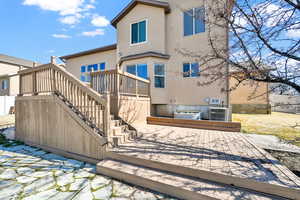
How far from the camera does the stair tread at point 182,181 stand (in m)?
2.17

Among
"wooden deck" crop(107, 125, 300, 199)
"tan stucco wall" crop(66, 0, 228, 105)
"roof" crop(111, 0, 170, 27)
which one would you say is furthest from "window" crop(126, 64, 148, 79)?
"wooden deck" crop(107, 125, 300, 199)

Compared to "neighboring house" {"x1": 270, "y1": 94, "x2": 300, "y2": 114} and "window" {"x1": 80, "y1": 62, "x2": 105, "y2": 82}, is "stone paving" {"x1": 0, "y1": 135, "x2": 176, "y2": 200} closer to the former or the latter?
"neighboring house" {"x1": 270, "y1": 94, "x2": 300, "y2": 114}

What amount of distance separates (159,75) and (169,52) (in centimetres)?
184

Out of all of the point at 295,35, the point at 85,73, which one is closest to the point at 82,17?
the point at 85,73

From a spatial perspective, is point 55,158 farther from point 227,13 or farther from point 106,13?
point 106,13

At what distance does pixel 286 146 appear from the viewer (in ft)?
15.6

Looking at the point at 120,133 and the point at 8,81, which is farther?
the point at 8,81

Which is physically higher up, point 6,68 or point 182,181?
point 6,68

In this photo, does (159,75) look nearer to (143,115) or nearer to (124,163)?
(143,115)

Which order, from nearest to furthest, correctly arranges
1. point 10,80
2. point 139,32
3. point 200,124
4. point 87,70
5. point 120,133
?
point 120,133, point 200,124, point 139,32, point 87,70, point 10,80

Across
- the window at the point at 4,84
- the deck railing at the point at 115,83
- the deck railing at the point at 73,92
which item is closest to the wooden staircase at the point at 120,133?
the deck railing at the point at 73,92

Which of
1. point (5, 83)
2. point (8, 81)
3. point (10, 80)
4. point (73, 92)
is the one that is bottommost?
point (73, 92)

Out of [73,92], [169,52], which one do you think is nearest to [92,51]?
[169,52]

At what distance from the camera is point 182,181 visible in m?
2.51
